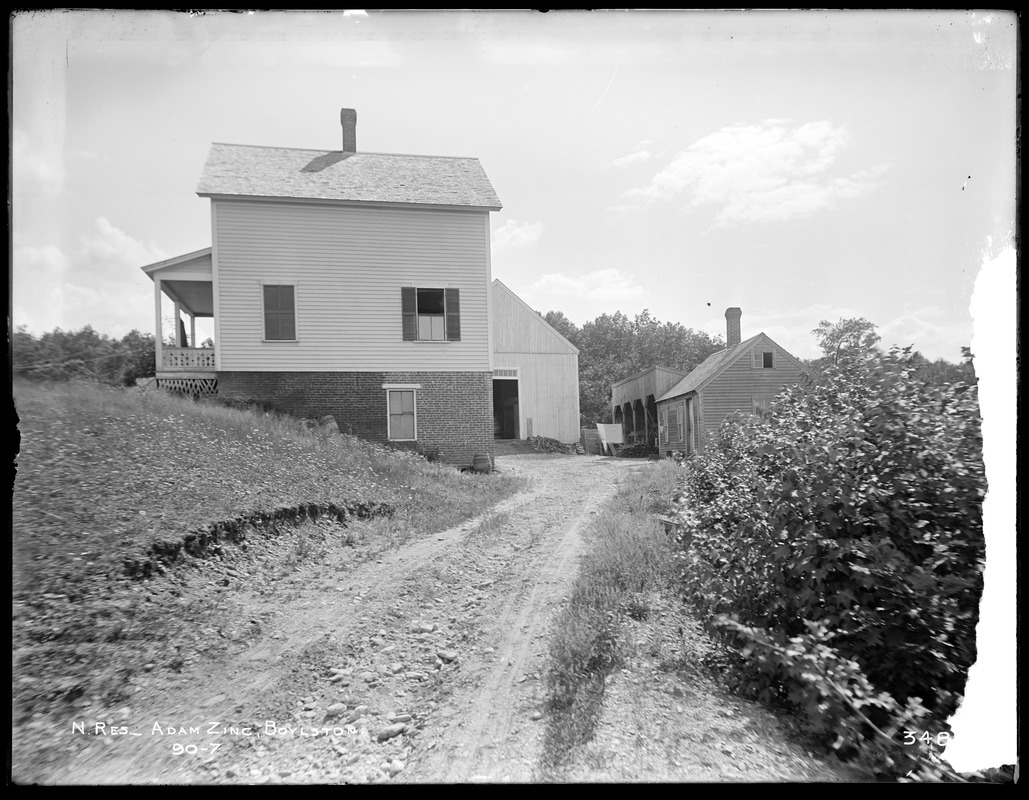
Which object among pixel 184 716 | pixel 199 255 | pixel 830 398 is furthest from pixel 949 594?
pixel 199 255

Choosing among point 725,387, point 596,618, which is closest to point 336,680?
point 596,618

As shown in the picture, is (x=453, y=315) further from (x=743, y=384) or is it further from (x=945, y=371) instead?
(x=945, y=371)

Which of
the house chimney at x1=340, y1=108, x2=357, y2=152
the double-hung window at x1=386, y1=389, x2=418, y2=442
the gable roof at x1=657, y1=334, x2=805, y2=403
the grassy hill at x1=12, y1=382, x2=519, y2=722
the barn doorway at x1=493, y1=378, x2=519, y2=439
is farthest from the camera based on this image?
the barn doorway at x1=493, y1=378, x2=519, y2=439

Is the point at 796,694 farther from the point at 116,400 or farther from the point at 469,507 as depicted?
the point at 116,400

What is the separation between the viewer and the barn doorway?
2033 centimetres

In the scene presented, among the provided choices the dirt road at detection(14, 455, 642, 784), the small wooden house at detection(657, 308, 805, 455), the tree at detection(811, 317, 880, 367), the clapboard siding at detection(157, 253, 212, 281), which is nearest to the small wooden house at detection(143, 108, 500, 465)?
the clapboard siding at detection(157, 253, 212, 281)

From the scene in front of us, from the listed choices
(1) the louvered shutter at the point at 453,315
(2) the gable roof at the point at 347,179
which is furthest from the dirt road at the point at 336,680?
(2) the gable roof at the point at 347,179

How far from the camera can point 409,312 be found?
43.8 ft

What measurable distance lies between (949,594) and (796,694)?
942 millimetres

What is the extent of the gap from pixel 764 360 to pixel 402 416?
31.6 feet

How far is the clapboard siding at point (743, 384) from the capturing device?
4656 mm

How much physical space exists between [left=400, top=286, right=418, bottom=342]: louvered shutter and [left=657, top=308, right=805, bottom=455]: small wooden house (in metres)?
6.26

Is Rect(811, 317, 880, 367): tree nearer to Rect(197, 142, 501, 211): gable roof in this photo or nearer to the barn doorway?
Rect(197, 142, 501, 211): gable roof

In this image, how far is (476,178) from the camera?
1386 cm
